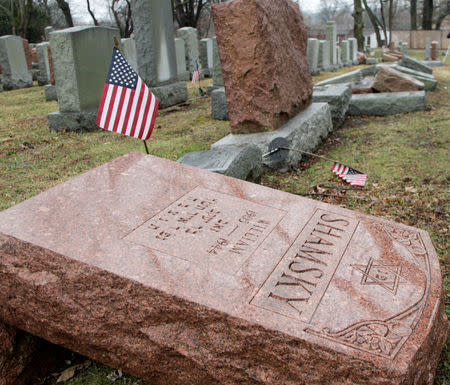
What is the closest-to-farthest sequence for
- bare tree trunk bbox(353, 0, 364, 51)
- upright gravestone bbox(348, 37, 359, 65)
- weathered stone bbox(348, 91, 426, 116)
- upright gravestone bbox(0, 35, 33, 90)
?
1. weathered stone bbox(348, 91, 426, 116)
2. upright gravestone bbox(0, 35, 33, 90)
3. upright gravestone bbox(348, 37, 359, 65)
4. bare tree trunk bbox(353, 0, 364, 51)

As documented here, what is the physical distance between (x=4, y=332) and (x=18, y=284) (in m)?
0.38

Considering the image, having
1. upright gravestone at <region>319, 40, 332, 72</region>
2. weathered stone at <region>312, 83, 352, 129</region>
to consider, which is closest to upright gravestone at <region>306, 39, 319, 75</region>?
upright gravestone at <region>319, 40, 332, 72</region>

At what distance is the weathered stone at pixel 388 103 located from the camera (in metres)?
7.02

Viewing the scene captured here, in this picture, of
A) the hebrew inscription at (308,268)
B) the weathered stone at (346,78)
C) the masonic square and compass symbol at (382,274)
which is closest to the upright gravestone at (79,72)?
the weathered stone at (346,78)

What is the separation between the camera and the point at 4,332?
216cm

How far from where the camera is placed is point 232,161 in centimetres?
362

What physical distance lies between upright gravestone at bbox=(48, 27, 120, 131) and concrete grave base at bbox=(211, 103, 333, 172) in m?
2.98

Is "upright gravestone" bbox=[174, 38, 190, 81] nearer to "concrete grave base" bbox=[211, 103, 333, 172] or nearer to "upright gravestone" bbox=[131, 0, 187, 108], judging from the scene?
"upright gravestone" bbox=[131, 0, 187, 108]

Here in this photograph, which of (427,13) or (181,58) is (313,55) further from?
(427,13)

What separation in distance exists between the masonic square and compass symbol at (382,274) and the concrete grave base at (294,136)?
102 inches

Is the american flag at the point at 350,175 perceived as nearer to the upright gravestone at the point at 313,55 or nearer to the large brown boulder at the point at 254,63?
the large brown boulder at the point at 254,63

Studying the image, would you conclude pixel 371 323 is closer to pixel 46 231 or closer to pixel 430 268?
pixel 430 268

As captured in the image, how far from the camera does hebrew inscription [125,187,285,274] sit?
2027 mm

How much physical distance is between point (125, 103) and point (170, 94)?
539 cm
